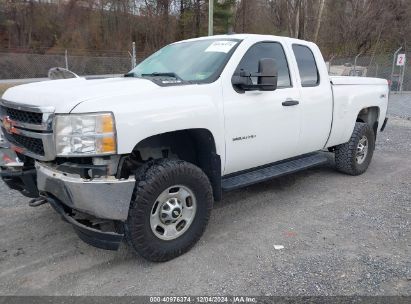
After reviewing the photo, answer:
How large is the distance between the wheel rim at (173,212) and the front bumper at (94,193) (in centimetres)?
35

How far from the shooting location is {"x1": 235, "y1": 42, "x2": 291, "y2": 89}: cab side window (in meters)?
4.43

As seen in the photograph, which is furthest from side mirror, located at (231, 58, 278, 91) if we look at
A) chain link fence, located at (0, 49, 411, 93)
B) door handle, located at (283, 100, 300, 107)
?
chain link fence, located at (0, 49, 411, 93)

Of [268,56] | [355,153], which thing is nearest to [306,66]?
[268,56]

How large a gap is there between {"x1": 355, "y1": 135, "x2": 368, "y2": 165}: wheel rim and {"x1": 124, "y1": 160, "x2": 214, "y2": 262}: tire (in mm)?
3417

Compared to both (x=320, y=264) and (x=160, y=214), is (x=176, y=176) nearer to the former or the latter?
(x=160, y=214)

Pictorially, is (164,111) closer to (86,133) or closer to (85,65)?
(86,133)

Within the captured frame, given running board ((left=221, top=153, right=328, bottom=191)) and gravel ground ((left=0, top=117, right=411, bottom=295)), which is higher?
running board ((left=221, top=153, right=328, bottom=191))

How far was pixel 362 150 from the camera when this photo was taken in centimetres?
645

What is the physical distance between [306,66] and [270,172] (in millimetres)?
1482

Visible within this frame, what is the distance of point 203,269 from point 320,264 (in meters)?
1.03

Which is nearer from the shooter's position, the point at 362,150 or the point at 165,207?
the point at 165,207

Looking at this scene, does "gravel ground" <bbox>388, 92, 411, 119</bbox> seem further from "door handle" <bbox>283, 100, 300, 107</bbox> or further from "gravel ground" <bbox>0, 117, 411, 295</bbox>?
"door handle" <bbox>283, 100, 300, 107</bbox>

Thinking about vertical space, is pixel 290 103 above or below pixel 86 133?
above

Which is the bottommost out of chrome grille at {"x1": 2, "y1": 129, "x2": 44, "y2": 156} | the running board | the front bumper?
the running board
